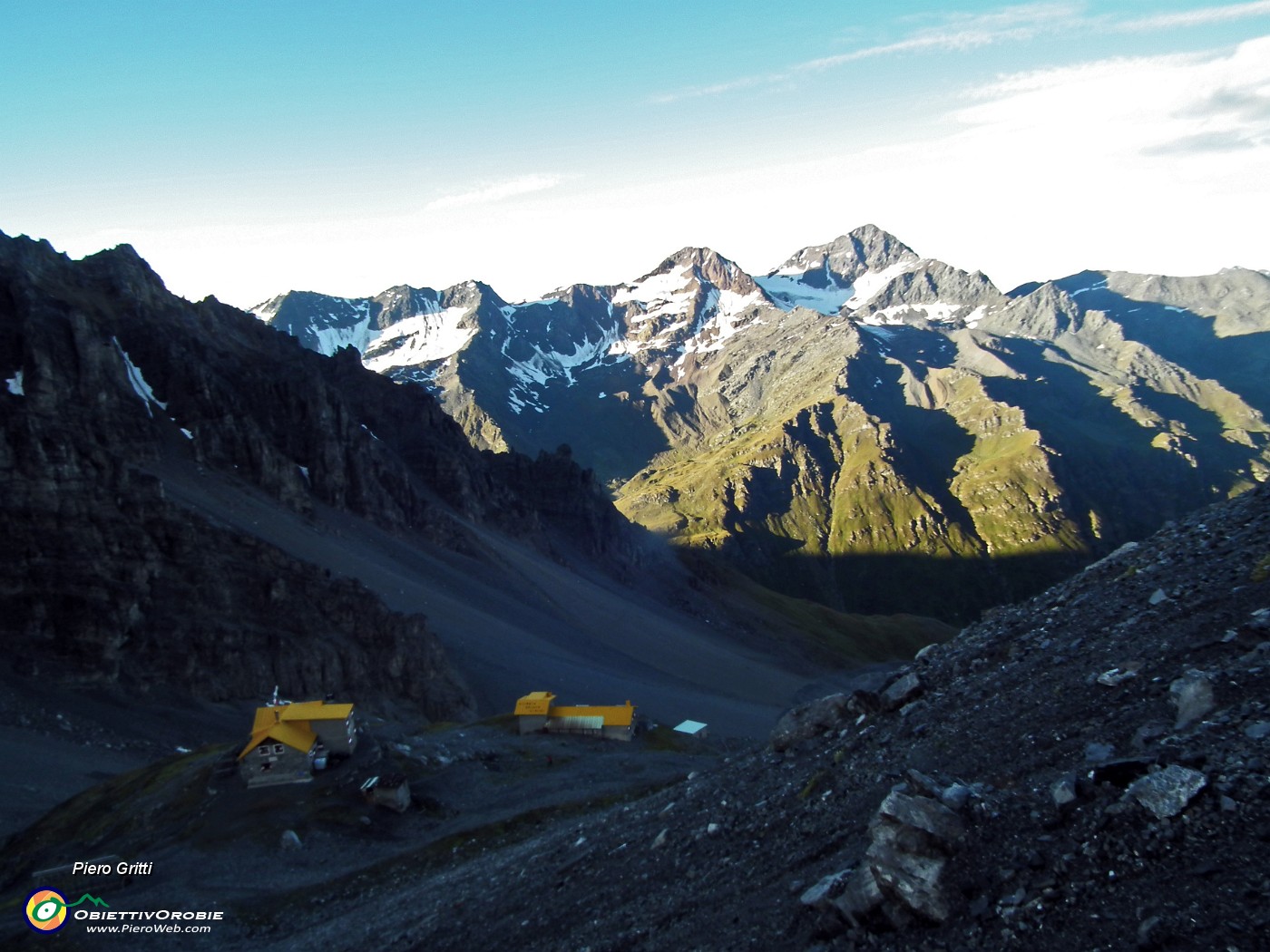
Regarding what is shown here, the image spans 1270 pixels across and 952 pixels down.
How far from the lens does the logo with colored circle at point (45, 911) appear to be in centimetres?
3409

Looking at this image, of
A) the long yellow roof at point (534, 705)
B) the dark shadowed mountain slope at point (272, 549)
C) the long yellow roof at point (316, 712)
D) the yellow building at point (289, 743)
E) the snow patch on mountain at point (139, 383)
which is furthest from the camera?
the snow patch on mountain at point (139, 383)

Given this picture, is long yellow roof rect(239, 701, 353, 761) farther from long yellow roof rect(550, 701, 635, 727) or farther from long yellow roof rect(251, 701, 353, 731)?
long yellow roof rect(550, 701, 635, 727)

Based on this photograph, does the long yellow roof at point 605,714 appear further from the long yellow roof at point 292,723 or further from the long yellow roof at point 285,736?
the long yellow roof at point 285,736

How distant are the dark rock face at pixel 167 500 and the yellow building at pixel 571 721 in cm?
2984

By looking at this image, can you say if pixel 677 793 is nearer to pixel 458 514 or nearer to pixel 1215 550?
pixel 1215 550

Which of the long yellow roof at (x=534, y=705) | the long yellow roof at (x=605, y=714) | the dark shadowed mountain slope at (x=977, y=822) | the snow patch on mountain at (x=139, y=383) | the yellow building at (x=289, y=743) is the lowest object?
the long yellow roof at (x=605, y=714)

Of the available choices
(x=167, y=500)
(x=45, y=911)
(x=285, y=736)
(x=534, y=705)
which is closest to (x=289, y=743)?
(x=285, y=736)

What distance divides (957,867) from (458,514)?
157m

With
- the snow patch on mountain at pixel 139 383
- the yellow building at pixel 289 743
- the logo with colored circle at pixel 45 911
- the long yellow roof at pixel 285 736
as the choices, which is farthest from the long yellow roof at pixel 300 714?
the snow patch on mountain at pixel 139 383

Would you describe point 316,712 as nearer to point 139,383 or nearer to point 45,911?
point 45,911

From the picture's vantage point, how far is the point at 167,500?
98375 millimetres

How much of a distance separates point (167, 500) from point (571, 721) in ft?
196

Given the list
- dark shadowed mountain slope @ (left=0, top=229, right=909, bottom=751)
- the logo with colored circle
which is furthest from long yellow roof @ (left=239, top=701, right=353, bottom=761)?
dark shadowed mountain slope @ (left=0, top=229, right=909, bottom=751)

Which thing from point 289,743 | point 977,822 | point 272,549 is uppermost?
point 977,822
